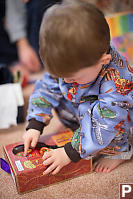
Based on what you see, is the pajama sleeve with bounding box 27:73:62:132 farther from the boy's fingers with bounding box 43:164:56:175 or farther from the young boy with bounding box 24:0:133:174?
the boy's fingers with bounding box 43:164:56:175

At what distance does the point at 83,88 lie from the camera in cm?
74

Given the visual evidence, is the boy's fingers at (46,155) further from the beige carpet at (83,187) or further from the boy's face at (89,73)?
the boy's face at (89,73)

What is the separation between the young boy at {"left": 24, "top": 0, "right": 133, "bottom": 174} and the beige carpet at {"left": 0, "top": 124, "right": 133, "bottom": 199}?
0.11 feet

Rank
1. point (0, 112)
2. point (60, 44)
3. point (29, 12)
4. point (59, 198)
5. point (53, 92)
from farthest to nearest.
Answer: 1. point (29, 12)
2. point (0, 112)
3. point (53, 92)
4. point (59, 198)
5. point (60, 44)

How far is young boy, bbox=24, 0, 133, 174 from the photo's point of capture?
563 millimetres

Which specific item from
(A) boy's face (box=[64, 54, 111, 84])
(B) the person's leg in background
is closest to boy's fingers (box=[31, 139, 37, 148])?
(A) boy's face (box=[64, 54, 111, 84])

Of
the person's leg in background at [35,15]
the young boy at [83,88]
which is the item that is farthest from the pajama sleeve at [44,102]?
the person's leg in background at [35,15]

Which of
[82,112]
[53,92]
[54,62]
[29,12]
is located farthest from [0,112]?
[29,12]

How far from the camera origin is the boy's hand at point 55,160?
69cm

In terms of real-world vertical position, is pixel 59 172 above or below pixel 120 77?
below

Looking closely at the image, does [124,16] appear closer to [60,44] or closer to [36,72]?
[36,72]

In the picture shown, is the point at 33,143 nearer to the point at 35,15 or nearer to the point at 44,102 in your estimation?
the point at 44,102

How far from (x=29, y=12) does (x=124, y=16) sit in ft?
1.82

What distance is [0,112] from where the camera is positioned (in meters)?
1.03
